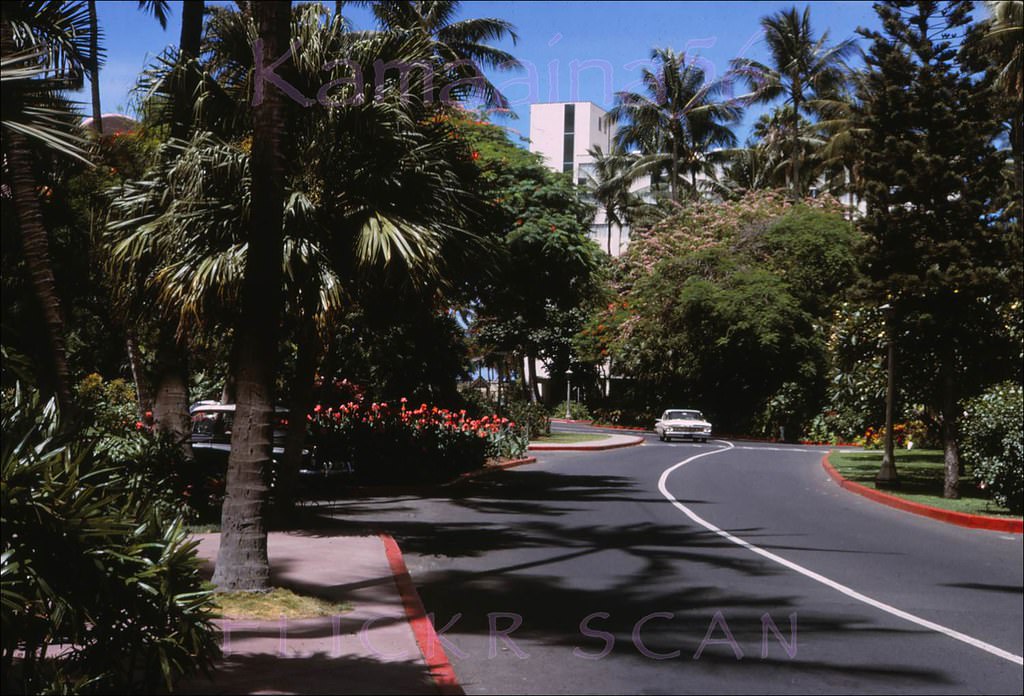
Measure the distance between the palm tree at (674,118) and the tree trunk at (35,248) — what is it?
15.0ft

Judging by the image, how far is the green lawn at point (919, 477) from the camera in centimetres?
1755

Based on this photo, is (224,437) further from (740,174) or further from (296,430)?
(740,174)

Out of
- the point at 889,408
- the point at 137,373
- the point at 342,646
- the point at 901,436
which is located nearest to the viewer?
the point at 342,646

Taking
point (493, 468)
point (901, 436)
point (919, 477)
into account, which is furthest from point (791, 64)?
point (901, 436)

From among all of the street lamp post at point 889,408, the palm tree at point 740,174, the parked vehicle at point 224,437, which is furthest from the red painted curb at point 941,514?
the parked vehicle at point 224,437

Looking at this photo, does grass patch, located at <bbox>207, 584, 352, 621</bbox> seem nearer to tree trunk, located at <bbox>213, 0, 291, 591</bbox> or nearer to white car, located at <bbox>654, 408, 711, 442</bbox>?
tree trunk, located at <bbox>213, 0, 291, 591</bbox>

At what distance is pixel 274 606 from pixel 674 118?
186 inches

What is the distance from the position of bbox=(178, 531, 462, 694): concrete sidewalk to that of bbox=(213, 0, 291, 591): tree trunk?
0.90m

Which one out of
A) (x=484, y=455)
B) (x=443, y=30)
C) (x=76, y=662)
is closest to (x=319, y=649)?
(x=76, y=662)

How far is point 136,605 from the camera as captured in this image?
14.2ft

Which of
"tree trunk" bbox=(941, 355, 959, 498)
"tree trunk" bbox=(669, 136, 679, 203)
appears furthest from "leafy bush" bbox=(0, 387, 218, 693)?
"tree trunk" bbox=(941, 355, 959, 498)

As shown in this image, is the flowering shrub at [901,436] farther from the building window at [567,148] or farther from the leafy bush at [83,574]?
the leafy bush at [83,574]

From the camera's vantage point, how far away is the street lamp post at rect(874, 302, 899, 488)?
1761cm

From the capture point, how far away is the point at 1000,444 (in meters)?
A: 16.8
